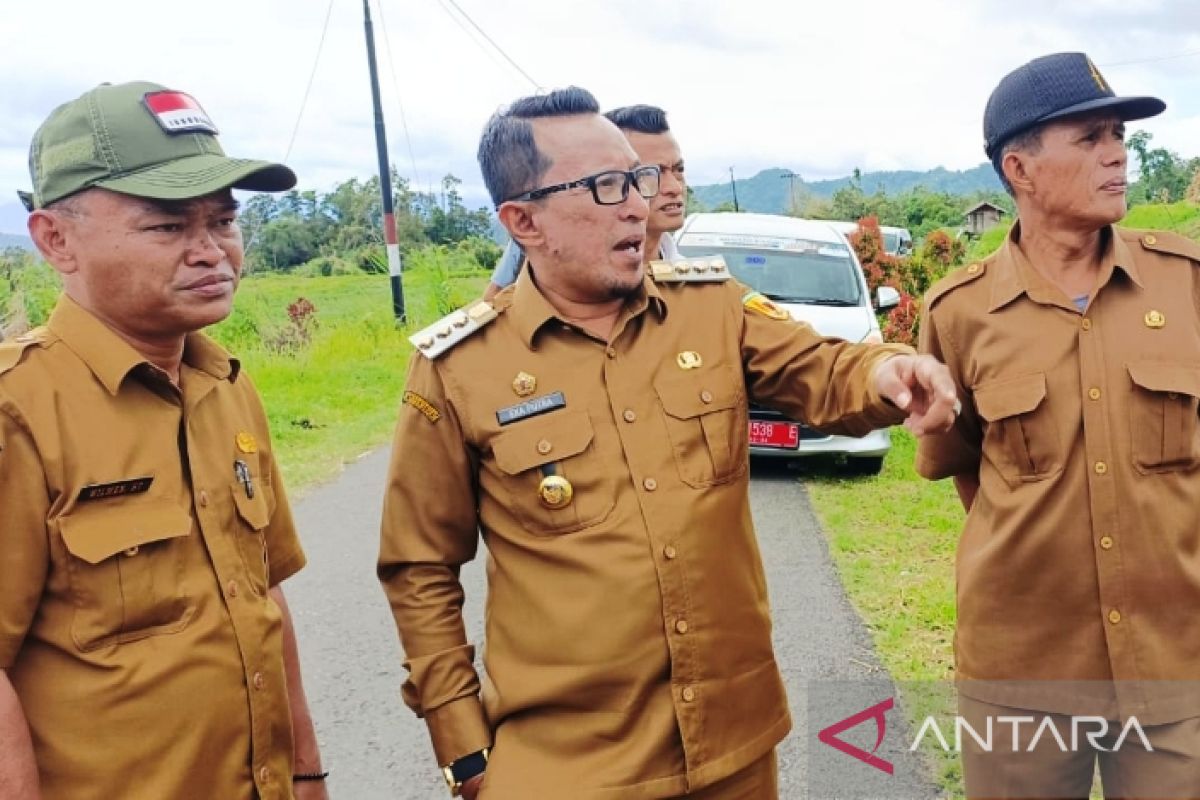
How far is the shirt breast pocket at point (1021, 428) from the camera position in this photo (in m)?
2.29

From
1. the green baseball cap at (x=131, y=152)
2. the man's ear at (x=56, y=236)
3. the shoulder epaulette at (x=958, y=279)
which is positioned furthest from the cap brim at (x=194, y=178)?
the shoulder epaulette at (x=958, y=279)

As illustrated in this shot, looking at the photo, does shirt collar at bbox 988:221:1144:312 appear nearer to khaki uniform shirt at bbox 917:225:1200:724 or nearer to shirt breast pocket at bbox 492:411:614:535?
khaki uniform shirt at bbox 917:225:1200:724

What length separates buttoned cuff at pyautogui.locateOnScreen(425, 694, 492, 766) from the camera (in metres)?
2.00

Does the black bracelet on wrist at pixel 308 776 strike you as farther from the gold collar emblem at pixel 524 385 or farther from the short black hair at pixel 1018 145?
the short black hair at pixel 1018 145

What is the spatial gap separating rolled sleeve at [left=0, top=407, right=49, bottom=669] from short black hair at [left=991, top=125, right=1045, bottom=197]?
2.18 meters

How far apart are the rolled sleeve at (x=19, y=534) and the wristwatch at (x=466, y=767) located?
0.81 meters

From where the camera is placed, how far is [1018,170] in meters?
2.46

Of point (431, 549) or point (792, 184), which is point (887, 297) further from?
point (792, 184)

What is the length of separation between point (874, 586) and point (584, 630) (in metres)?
3.51

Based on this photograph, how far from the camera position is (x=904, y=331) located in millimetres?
9172

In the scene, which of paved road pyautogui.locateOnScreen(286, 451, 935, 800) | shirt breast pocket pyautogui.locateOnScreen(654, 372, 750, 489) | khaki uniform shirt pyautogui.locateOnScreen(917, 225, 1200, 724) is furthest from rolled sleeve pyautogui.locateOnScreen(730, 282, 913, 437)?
paved road pyautogui.locateOnScreen(286, 451, 935, 800)

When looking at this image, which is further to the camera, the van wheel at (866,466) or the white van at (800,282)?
the van wheel at (866,466)

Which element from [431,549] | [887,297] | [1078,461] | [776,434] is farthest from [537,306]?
[887,297]

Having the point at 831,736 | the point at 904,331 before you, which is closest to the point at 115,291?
the point at 831,736
